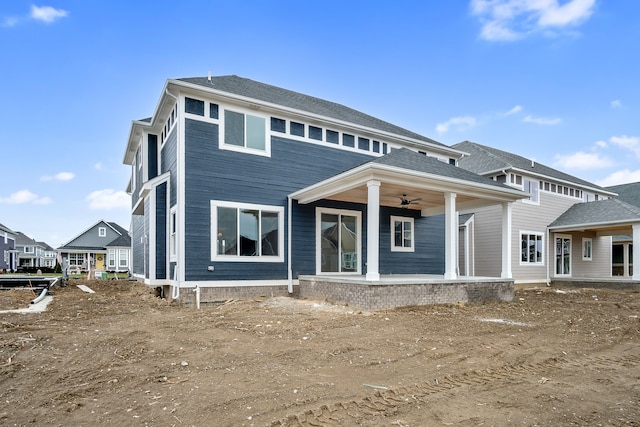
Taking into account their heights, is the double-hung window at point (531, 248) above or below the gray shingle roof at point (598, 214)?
below

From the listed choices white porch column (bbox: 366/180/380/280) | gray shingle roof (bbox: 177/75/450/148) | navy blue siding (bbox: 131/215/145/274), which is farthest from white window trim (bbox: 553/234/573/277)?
navy blue siding (bbox: 131/215/145/274)

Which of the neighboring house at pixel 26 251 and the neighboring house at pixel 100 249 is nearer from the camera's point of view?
the neighboring house at pixel 100 249

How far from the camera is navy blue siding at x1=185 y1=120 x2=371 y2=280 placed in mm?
10375

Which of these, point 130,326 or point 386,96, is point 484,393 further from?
point 386,96

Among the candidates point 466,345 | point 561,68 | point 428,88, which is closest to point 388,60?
point 428,88

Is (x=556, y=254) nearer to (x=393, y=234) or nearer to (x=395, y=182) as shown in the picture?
(x=393, y=234)

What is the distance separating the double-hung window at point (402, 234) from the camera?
46.5ft

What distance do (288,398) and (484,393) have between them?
195cm

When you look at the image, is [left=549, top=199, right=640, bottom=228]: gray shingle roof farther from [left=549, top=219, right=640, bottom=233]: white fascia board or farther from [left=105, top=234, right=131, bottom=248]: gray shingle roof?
[left=105, top=234, right=131, bottom=248]: gray shingle roof

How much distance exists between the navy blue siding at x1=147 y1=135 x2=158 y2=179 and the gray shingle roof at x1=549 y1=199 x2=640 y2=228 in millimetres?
18110

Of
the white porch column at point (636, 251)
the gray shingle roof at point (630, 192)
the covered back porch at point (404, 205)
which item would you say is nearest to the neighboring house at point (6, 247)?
the covered back porch at point (404, 205)

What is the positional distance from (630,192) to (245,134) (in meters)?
28.8

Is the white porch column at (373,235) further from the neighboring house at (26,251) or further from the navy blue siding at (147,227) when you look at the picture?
the neighboring house at (26,251)

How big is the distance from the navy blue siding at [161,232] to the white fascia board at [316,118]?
3.14m
